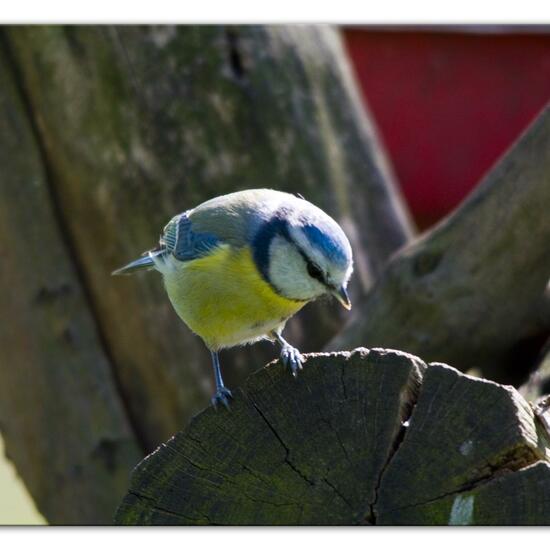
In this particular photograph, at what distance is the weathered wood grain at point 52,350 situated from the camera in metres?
2.56

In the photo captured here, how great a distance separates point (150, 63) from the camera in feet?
8.20

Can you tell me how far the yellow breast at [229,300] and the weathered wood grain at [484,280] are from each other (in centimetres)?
47

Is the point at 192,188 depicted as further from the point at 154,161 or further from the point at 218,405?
the point at 218,405

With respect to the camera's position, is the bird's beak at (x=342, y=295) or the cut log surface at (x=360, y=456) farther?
the bird's beak at (x=342, y=295)

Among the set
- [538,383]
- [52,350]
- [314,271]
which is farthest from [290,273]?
[52,350]

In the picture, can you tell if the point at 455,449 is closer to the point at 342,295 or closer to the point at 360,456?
the point at 360,456

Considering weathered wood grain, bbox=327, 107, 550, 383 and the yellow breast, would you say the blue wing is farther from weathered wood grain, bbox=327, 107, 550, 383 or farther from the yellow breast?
weathered wood grain, bbox=327, 107, 550, 383

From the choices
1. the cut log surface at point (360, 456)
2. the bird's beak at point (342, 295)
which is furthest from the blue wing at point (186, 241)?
the cut log surface at point (360, 456)

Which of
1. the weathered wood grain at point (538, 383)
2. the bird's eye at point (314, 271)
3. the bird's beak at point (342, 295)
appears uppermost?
the bird's eye at point (314, 271)

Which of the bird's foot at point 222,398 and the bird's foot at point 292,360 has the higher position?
the bird's foot at point 292,360

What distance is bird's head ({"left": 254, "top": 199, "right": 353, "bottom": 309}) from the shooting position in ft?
5.32

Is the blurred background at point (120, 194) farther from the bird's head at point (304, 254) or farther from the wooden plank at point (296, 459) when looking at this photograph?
the wooden plank at point (296, 459)

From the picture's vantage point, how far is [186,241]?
6.36 ft

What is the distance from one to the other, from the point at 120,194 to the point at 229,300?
2.64ft
